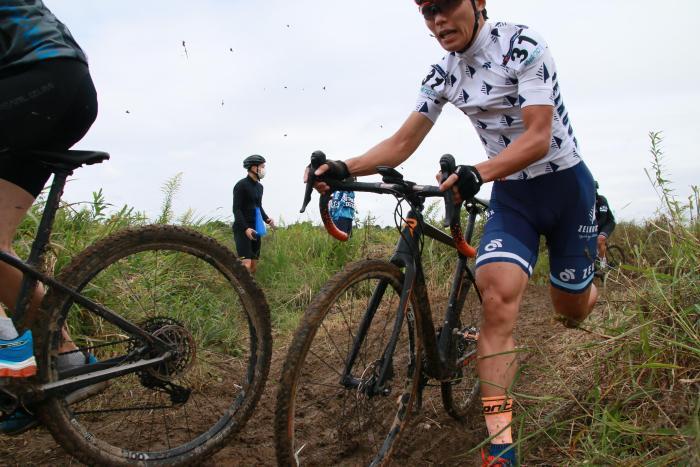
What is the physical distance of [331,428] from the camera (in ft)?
10.9

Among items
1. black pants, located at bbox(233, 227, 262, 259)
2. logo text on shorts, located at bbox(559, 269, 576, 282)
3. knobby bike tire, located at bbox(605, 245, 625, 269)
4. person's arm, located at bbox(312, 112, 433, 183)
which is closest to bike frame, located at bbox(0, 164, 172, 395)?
person's arm, located at bbox(312, 112, 433, 183)

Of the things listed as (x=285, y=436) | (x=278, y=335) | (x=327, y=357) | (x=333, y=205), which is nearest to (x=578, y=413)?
(x=285, y=436)

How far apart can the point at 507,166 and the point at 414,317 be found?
81 centimetres

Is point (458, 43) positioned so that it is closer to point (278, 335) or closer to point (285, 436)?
point (285, 436)

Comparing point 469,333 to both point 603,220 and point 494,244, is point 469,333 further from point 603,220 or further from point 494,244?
point 603,220

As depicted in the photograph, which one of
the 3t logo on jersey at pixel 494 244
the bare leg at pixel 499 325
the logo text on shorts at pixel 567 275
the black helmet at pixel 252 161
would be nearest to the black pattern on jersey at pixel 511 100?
the 3t logo on jersey at pixel 494 244

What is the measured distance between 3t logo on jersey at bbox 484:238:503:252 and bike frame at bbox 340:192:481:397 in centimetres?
23

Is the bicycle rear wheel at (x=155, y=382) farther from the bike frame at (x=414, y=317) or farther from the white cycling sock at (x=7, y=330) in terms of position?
the bike frame at (x=414, y=317)

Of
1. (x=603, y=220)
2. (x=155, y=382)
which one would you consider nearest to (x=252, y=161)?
(x=603, y=220)

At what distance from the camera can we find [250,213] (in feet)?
31.0

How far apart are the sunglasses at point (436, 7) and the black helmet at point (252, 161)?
7028mm

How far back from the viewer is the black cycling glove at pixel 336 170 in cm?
289

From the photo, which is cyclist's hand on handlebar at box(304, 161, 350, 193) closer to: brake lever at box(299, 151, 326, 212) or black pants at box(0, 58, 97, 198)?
brake lever at box(299, 151, 326, 212)

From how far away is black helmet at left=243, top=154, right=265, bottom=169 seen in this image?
9867 millimetres
